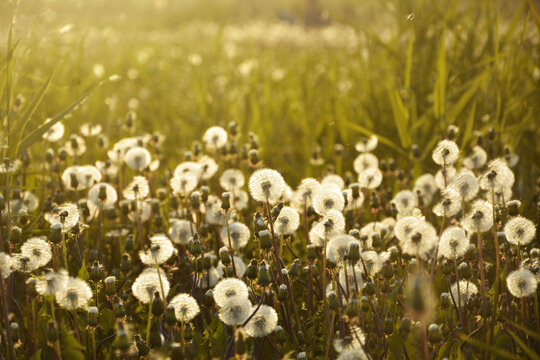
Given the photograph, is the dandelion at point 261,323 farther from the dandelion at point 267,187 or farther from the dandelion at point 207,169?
the dandelion at point 207,169

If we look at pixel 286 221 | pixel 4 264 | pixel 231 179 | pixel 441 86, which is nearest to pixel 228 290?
pixel 286 221

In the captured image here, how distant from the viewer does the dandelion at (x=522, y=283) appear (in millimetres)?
1630

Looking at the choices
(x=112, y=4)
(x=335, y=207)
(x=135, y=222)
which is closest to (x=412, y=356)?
(x=335, y=207)

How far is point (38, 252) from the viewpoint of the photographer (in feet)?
6.04

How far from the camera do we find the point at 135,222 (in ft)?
8.74

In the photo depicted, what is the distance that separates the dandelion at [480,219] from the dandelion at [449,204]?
2.1 inches

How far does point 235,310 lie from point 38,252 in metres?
0.69

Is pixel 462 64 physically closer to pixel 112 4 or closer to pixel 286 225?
pixel 286 225

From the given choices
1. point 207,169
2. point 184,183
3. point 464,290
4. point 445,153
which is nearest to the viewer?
point 464,290

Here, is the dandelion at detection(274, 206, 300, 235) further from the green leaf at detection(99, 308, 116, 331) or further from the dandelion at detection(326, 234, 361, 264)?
the green leaf at detection(99, 308, 116, 331)

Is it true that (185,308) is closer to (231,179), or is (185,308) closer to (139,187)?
(139,187)

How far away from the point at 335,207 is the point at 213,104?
283 cm

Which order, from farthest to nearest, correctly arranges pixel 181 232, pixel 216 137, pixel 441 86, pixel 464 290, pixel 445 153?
pixel 441 86, pixel 216 137, pixel 181 232, pixel 445 153, pixel 464 290

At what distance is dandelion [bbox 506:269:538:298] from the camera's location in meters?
1.63
